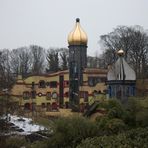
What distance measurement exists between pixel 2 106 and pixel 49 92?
21.5m

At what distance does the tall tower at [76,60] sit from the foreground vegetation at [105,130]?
19.1m

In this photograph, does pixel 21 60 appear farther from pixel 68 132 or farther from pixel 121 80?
pixel 68 132

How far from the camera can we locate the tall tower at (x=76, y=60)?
132 ft

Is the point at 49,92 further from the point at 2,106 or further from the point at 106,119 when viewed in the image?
the point at 106,119

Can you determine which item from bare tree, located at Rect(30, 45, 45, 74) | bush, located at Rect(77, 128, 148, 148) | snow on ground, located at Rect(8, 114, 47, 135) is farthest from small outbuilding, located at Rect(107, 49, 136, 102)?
bare tree, located at Rect(30, 45, 45, 74)

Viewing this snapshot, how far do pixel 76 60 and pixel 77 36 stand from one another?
2413 mm

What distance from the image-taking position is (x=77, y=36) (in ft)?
131

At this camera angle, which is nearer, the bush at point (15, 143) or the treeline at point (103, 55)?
the bush at point (15, 143)

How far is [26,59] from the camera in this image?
6181cm

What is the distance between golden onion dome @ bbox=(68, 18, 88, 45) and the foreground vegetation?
1896 cm

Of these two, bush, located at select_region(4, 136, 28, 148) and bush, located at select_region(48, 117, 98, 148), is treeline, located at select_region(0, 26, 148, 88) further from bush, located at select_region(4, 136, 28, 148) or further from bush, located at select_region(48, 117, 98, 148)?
bush, located at select_region(48, 117, 98, 148)

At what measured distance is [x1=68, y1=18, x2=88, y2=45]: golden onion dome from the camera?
39.9m

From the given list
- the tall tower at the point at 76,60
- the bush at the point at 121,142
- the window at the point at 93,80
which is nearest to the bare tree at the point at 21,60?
the window at the point at 93,80

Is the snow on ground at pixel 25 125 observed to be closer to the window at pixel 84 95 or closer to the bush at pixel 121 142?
the window at pixel 84 95
